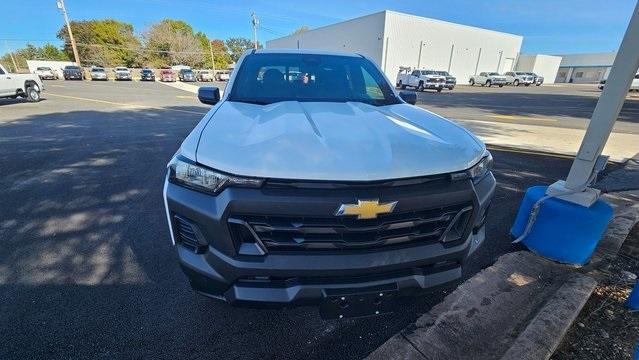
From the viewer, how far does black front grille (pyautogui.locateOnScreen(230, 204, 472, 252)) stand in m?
1.47

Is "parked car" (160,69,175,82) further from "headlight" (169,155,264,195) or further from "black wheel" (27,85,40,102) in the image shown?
"headlight" (169,155,264,195)

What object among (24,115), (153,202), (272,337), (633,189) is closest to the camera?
(272,337)

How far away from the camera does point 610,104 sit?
2.34m

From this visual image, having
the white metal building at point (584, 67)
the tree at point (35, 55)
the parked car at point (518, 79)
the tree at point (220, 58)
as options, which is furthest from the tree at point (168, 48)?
the white metal building at point (584, 67)

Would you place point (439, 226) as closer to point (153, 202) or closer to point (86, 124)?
point (153, 202)

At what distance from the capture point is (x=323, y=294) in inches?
59.0

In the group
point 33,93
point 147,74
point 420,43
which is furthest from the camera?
point 420,43

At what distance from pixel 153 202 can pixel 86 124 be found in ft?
24.5

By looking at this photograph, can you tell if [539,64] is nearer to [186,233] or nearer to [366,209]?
[366,209]

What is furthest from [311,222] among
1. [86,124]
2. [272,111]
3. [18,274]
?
[86,124]

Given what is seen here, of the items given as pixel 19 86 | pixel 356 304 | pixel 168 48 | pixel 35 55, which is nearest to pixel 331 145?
pixel 356 304

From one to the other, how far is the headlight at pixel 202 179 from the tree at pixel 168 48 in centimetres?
8056

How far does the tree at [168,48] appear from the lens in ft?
232

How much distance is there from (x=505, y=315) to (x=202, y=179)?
80.7 inches
